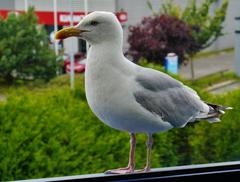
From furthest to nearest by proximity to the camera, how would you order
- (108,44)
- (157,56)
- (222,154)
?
(157,56), (222,154), (108,44)

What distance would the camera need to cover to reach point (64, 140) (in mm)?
1229

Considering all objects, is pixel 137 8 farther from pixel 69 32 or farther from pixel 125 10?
pixel 69 32

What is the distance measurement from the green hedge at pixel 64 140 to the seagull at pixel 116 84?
56 cm

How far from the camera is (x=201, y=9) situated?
6184 mm

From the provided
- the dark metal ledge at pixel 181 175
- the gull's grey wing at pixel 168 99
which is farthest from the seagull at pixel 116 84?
the dark metal ledge at pixel 181 175

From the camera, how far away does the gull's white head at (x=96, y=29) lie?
592mm

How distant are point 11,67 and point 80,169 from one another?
3.20 m

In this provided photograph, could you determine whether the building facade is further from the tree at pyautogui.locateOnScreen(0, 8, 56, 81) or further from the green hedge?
the green hedge

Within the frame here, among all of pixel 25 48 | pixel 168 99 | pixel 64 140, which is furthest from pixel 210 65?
pixel 168 99

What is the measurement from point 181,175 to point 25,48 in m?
3.86

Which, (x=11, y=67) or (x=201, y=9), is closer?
(x=11, y=67)

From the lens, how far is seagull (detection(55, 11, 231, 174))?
1.96 feet

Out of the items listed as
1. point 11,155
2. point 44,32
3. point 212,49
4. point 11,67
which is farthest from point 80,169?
point 212,49

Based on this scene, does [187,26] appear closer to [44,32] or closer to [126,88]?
[44,32]
